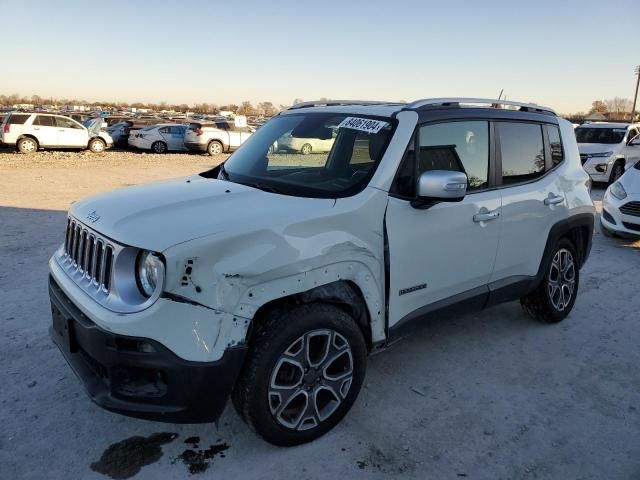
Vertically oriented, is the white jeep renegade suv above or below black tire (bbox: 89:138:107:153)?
above

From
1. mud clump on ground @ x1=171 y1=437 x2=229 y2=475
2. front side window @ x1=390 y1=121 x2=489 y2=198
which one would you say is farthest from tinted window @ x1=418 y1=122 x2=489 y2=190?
mud clump on ground @ x1=171 y1=437 x2=229 y2=475

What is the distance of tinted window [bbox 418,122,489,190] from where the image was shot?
3438mm

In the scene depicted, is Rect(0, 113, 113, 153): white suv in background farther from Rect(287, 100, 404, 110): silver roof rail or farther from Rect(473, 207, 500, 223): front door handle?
Rect(473, 207, 500, 223): front door handle

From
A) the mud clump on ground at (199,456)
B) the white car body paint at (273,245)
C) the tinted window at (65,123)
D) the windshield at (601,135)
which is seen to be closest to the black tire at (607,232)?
the white car body paint at (273,245)

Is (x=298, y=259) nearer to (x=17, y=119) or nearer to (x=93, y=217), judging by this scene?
(x=93, y=217)

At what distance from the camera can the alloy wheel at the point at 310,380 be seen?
9.21 ft

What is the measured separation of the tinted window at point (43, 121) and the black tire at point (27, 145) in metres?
0.71

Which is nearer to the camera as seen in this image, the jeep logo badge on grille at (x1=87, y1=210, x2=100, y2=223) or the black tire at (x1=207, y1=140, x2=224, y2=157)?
the jeep logo badge on grille at (x1=87, y1=210, x2=100, y2=223)

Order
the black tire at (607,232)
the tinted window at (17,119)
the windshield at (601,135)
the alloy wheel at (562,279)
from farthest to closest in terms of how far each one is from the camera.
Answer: the tinted window at (17,119) < the windshield at (601,135) < the black tire at (607,232) < the alloy wheel at (562,279)

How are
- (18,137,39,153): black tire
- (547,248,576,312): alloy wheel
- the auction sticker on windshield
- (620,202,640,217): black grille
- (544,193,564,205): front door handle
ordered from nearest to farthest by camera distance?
the auction sticker on windshield, (544,193,564,205): front door handle, (547,248,576,312): alloy wheel, (620,202,640,217): black grille, (18,137,39,153): black tire

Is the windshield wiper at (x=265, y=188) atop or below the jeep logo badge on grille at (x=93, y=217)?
Answer: atop

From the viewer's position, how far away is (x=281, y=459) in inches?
112

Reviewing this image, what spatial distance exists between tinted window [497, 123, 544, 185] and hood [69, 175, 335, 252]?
5.85 feet

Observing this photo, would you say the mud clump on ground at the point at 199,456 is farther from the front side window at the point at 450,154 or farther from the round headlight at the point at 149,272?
the front side window at the point at 450,154
